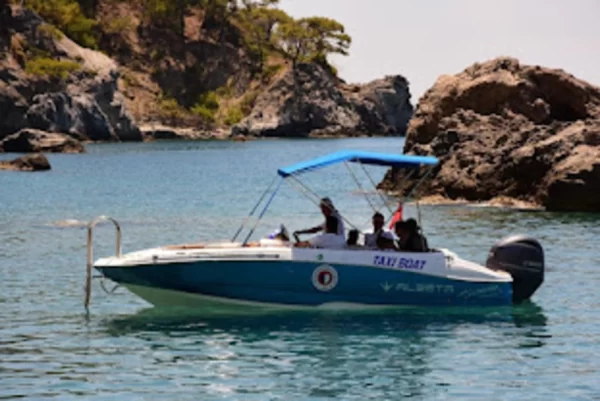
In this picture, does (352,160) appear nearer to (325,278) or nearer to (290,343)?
(325,278)

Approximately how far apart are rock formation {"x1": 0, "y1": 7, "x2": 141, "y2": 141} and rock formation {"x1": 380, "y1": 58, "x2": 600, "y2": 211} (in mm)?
71449

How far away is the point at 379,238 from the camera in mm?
23125

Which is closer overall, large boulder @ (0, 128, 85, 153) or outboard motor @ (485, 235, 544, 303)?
outboard motor @ (485, 235, 544, 303)

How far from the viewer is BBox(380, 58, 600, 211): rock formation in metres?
43.8

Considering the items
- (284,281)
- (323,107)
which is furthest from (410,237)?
(323,107)

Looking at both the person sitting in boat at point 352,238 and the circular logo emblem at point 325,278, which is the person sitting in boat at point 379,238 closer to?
the person sitting in boat at point 352,238

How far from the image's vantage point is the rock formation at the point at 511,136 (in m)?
43.8

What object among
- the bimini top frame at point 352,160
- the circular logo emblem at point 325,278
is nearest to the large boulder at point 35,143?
the bimini top frame at point 352,160

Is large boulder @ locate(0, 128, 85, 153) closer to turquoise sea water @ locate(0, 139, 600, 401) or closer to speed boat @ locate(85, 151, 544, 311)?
turquoise sea water @ locate(0, 139, 600, 401)

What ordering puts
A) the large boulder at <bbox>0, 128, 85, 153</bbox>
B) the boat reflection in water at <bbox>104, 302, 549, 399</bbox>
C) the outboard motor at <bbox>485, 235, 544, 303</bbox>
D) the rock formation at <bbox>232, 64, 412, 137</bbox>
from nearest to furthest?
the boat reflection in water at <bbox>104, 302, 549, 399</bbox>
the outboard motor at <bbox>485, 235, 544, 303</bbox>
the large boulder at <bbox>0, 128, 85, 153</bbox>
the rock formation at <bbox>232, 64, 412, 137</bbox>

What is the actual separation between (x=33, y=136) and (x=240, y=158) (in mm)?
18245

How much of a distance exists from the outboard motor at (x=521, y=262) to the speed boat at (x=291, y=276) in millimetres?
721

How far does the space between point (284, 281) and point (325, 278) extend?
30.8 inches

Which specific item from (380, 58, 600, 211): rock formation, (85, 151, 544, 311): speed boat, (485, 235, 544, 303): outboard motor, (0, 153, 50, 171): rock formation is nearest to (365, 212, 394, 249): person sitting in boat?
(85, 151, 544, 311): speed boat
